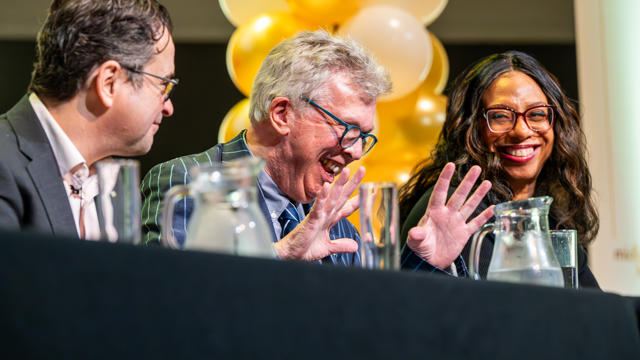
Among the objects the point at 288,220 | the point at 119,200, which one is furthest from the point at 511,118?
the point at 119,200

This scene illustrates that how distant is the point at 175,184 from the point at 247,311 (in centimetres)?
113

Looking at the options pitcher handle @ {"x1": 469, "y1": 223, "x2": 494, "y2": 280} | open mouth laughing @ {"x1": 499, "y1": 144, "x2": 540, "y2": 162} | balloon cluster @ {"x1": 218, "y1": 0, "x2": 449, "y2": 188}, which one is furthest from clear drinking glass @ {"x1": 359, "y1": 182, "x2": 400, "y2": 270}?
balloon cluster @ {"x1": 218, "y1": 0, "x2": 449, "y2": 188}

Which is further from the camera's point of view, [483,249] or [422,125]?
[422,125]

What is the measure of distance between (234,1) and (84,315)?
2590mm

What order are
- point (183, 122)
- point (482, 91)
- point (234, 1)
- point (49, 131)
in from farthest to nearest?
point (183, 122)
point (234, 1)
point (482, 91)
point (49, 131)

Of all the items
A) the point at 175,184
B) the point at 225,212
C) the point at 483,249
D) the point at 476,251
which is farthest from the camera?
the point at 483,249

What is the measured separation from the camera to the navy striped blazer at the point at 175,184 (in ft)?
5.35

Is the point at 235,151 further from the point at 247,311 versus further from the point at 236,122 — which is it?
the point at 247,311

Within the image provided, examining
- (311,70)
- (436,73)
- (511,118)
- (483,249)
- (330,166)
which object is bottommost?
(483,249)

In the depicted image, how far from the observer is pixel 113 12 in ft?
4.35

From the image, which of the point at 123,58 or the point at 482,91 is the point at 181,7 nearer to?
the point at 482,91

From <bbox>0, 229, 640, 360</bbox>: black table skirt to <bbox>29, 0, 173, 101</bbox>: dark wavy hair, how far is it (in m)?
0.81

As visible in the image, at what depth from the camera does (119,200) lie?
891mm

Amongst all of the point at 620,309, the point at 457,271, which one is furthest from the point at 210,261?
the point at 457,271
